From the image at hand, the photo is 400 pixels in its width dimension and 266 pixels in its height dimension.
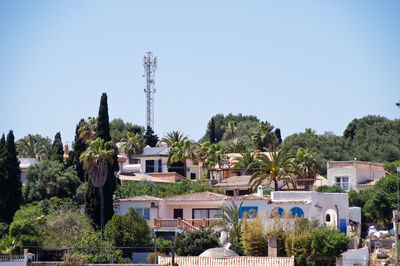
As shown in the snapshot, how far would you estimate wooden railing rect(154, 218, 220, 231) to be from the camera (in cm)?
5588

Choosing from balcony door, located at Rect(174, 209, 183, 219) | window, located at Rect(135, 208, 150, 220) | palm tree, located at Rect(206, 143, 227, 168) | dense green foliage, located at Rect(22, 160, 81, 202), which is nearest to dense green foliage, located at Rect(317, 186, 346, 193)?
balcony door, located at Rect(174, 209, 183, 219)

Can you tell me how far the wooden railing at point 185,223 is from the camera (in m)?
55.9

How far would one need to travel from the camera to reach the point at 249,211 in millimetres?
53938

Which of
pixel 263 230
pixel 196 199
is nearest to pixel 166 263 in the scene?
pixel 263 230

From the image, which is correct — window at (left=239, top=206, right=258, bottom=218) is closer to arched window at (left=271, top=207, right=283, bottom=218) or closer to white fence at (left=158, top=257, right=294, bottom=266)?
arched window at (left=271, top=207, right=283, bottom=218)

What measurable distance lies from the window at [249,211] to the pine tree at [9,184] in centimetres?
1935

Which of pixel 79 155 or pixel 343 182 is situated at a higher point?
pixel 79 155

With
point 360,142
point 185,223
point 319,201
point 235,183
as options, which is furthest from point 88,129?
point 360,142

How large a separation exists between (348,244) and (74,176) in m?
32.2

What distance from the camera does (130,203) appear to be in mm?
60969

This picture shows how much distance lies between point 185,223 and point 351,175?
22.6m

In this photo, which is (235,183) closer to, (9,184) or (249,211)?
(249,211)

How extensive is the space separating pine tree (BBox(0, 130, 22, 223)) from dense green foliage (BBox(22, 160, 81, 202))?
7.57m

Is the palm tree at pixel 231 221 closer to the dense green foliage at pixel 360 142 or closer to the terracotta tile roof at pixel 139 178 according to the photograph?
the terracotta tile roof at pixel 139 178
